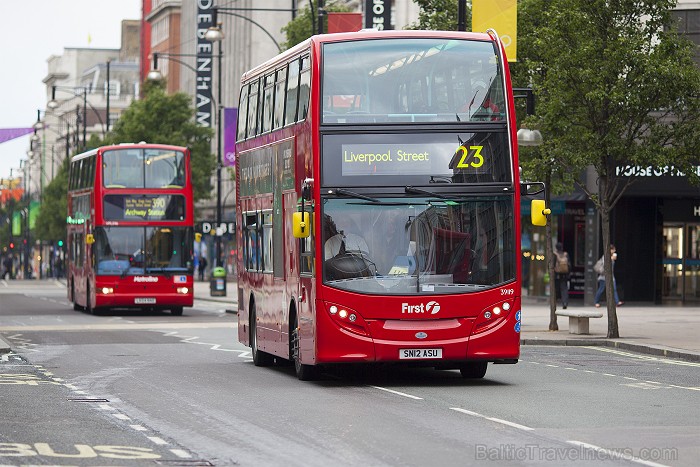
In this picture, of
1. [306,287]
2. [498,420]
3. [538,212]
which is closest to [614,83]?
[538,212]

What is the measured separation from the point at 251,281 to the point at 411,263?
17.9 ft

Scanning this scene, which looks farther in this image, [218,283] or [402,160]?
Answer: [218,283]

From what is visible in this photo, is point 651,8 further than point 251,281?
Yes

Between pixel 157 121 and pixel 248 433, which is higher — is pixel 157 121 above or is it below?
above

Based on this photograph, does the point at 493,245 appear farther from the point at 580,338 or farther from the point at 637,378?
the point at 580,338

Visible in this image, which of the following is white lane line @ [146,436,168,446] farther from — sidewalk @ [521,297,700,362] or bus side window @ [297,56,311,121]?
sidewalk @ [521,297,700,362]

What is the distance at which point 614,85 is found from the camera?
2884cm

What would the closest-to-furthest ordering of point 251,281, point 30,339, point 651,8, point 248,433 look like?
point 248,433, point 251,281, point 651,8, point 30,339

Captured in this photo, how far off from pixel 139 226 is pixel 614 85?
17.0 metres

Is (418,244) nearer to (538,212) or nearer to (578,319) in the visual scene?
(538,212)

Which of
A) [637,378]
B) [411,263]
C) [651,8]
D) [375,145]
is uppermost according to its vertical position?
[651,8]

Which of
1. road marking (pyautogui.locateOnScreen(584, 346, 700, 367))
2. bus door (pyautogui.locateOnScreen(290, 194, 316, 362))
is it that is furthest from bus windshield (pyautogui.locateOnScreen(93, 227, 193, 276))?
bus door (pyautogui.locateOnScreen(290, 194, 316, 362))

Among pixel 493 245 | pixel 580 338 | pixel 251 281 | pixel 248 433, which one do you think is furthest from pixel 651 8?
pixel 248 433

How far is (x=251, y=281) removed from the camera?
78.6 ft
